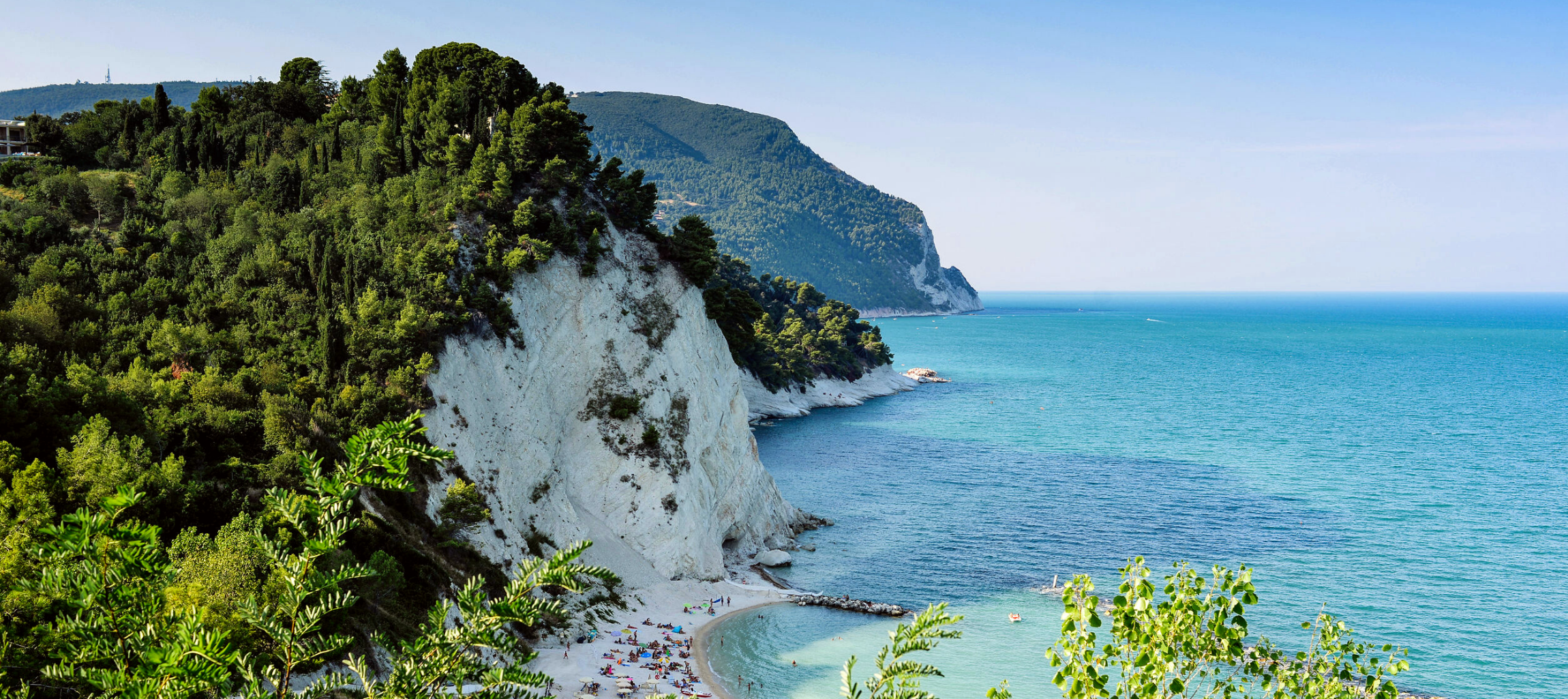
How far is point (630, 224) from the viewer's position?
62.9m

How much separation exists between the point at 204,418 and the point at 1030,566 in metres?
45.9

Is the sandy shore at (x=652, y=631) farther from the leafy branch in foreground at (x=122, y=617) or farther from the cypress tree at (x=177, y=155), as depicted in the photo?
the cypress tree at (x=177, y=155)

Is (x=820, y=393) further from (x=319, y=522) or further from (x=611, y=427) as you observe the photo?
(x=319, y=522)

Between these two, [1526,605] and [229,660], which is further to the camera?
[1526,605]

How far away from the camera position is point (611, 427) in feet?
→ 178

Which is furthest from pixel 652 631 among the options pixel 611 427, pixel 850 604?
pixel 611 427

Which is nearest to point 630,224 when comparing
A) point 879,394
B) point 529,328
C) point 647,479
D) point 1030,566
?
point 529,328

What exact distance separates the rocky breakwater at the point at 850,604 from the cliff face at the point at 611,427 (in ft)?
18.7

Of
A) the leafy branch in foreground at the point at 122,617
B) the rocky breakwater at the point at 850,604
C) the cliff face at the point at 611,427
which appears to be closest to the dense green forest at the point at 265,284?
the cliff face at the point at 611,427

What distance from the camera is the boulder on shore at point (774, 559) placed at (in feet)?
191

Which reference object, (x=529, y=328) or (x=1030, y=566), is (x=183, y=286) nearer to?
(x=529, y=328)

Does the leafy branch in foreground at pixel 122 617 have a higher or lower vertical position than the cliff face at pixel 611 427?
higher

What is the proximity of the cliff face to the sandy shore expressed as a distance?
144cm

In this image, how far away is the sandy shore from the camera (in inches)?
1560
